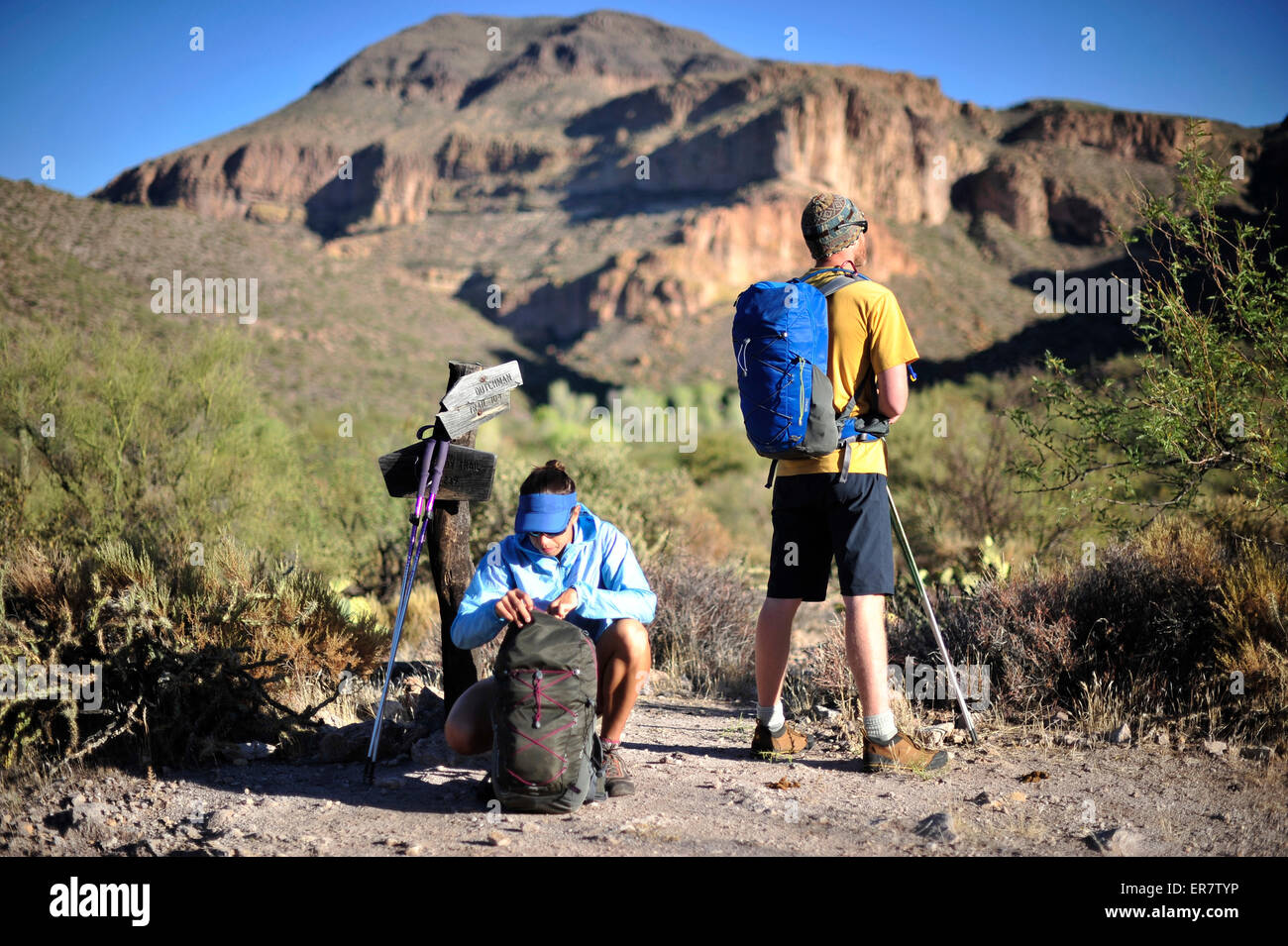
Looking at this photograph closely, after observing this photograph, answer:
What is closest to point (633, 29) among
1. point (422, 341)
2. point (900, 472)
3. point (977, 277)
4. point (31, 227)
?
point (977, 277)

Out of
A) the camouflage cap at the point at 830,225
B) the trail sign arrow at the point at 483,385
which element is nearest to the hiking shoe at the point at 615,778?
the trail sign arrow at the point at 483,385

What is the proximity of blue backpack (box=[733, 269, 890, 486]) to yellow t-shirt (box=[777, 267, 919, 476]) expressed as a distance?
3.0 inches

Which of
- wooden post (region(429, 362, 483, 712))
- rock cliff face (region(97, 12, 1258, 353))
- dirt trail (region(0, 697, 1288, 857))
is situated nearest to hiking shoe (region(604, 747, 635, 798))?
dirt trail (region(0, 697, 1288, 857))

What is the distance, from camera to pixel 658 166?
82062mm

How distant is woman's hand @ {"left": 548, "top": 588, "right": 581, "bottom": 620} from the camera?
3.71 m

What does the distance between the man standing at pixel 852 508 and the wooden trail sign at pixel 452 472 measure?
1391 mm

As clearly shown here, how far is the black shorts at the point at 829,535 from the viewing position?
3.81 metres

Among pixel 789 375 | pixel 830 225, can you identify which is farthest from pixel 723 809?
pixel 830 225

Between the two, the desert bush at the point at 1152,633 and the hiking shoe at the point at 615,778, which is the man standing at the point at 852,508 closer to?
the hiking shoe at the point at 615,778

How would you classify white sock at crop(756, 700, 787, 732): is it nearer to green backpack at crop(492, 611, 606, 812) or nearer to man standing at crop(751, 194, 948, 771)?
man standing at crop(751, 194, 948, 771)

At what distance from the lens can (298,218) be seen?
109m

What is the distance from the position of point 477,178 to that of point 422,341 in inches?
2173

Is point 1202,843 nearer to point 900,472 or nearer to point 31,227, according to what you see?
point 900,472

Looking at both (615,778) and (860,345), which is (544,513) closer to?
(615,778)
